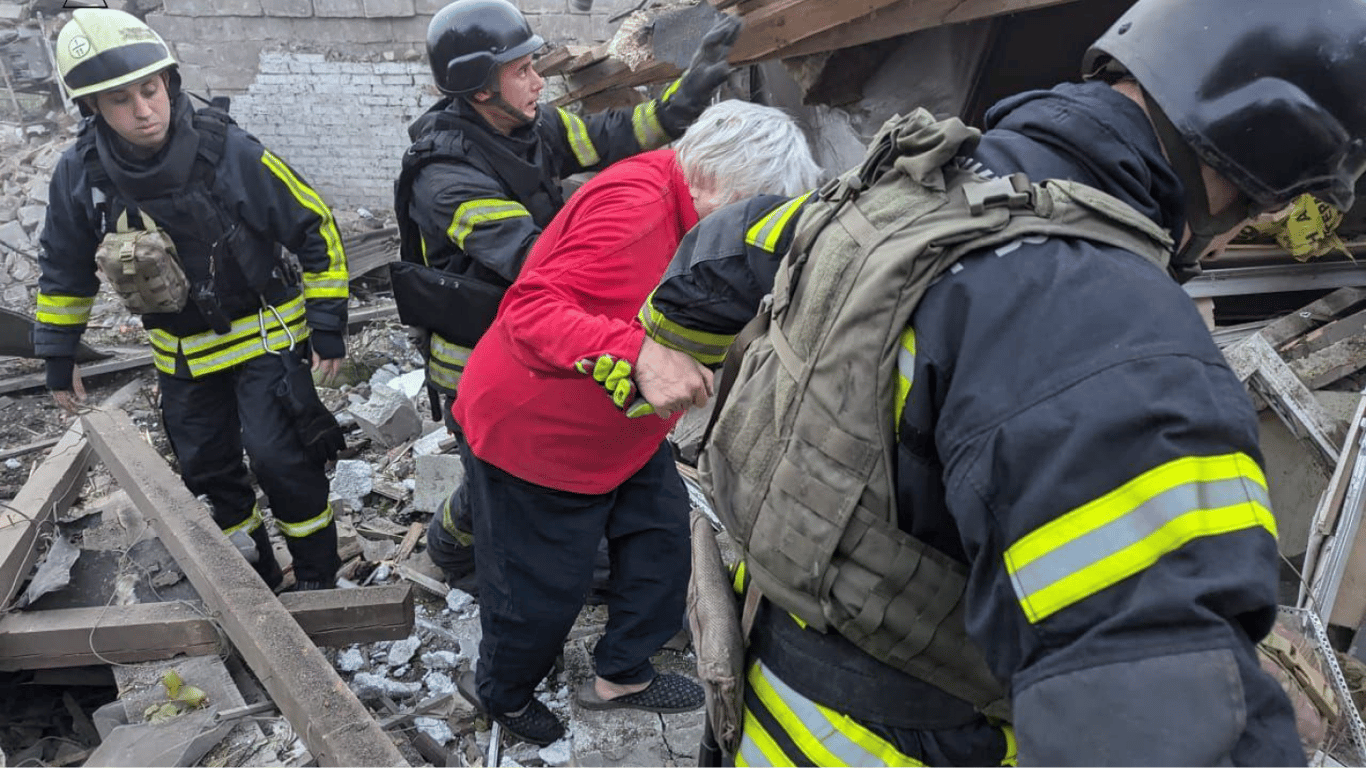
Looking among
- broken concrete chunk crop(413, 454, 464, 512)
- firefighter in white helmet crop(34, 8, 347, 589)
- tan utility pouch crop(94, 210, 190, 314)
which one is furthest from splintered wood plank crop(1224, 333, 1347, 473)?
tan utility pouch crop(94, 210, 190, 314)

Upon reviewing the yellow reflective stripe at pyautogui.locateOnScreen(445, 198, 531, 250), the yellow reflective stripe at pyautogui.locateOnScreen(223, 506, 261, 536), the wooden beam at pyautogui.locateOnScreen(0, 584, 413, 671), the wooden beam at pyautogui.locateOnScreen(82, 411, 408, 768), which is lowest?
the yellow reflective stripe at pyautogui.locateOnScreen(223, 506, 261, 536)

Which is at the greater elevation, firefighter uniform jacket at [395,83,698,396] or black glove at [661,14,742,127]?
black glove at [661,14,742,127]

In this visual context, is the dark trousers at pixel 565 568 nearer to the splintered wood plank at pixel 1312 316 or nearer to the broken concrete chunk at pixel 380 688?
the broken concrete chunk at pixel 380 688

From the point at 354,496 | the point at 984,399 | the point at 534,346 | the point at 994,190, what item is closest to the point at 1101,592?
the point at 984,399

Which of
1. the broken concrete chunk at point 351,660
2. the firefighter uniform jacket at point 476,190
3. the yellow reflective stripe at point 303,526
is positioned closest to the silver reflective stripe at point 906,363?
the firefighter uniform jacket at point 476,190

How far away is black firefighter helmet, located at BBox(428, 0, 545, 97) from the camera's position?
10.0 ft

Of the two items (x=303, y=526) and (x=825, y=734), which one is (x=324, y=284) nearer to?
(x=303, y=526)

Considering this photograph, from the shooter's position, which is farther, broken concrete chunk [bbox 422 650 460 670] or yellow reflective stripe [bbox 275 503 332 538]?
yellow reflective stripe [bbox 275 503 332 538]

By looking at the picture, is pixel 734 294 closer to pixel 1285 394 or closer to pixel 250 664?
pixel 250 664

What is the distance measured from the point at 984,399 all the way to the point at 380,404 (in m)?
4.50

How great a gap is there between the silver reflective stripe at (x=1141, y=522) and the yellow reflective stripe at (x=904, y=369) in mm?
243

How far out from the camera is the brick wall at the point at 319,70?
7988 mm

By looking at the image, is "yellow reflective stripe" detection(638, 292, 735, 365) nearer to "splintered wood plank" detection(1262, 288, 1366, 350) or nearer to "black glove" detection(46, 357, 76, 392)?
"splintered wood plank" detection(1262, 288, 1366, 350)

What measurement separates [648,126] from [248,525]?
231 cm
